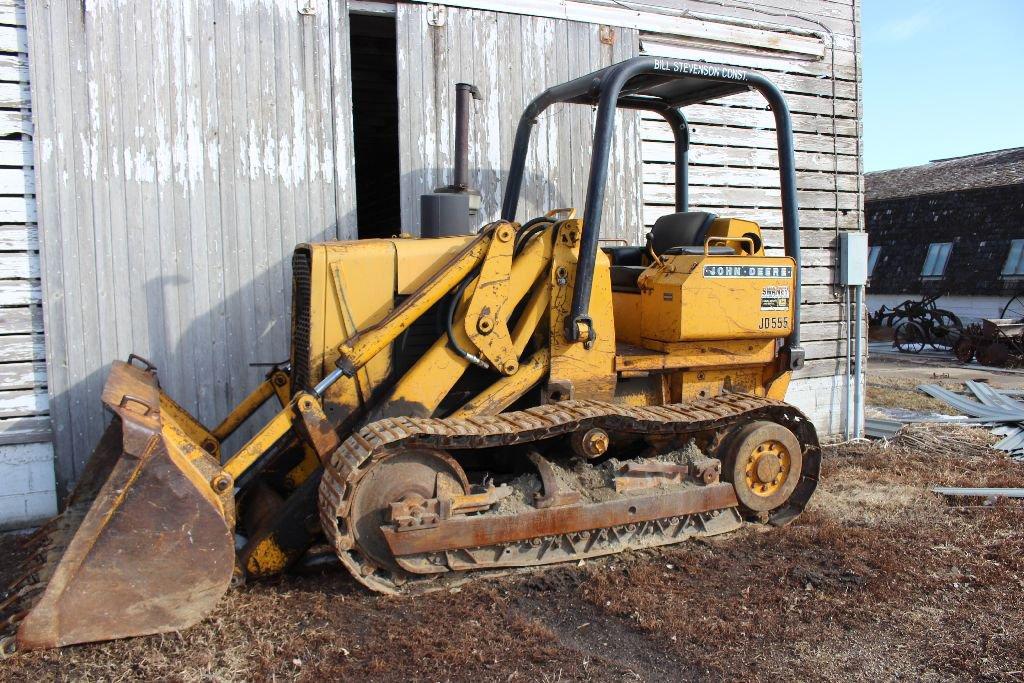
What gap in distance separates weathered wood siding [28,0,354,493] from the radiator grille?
53.0 inches

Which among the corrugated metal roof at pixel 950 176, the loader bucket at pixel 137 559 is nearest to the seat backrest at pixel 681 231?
the loader bucket at pixel 137 559

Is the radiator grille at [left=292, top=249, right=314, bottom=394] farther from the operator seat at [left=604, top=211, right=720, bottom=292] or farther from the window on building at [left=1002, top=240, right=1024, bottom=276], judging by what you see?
the window on building at [left=1002, top=240, right=1024, bottom=276]

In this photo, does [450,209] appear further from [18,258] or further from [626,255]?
[18,258]

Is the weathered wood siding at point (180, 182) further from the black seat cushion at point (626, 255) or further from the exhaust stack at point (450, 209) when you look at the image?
the black seat cushion at point (626, 255)

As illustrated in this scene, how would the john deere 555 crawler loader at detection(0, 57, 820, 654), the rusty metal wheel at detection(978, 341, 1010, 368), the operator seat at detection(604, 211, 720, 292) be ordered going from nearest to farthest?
the john deere 555 crawler loader at detection(0, 57, 820, 654)
the operator seat at detection(604, 211, 720, 292)
the rusty metal wheel at detection(978, 341, 1010, 368)

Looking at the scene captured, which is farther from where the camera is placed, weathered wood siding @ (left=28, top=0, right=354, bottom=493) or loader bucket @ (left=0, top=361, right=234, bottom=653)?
weathered wood siding @ (left=28, top=0, right=354, bottom=493)

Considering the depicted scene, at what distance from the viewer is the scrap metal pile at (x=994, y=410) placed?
26.1 ft

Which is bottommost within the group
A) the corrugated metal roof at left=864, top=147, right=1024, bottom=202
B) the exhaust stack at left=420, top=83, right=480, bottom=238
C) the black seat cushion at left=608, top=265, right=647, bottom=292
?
the black seat cushion at left=608, top=265, right=647, bottom=292

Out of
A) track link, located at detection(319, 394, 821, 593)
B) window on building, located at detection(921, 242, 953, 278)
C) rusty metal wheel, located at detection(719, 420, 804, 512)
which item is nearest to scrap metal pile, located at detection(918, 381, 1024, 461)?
rusty metal wheel, located at detection(719, 420, 804, 512)

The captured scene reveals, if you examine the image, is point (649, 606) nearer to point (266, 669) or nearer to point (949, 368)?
point (266, 669)

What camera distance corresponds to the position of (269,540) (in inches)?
171

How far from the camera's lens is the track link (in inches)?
164

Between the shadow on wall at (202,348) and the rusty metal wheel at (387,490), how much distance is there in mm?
2164

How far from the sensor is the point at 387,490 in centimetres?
428
